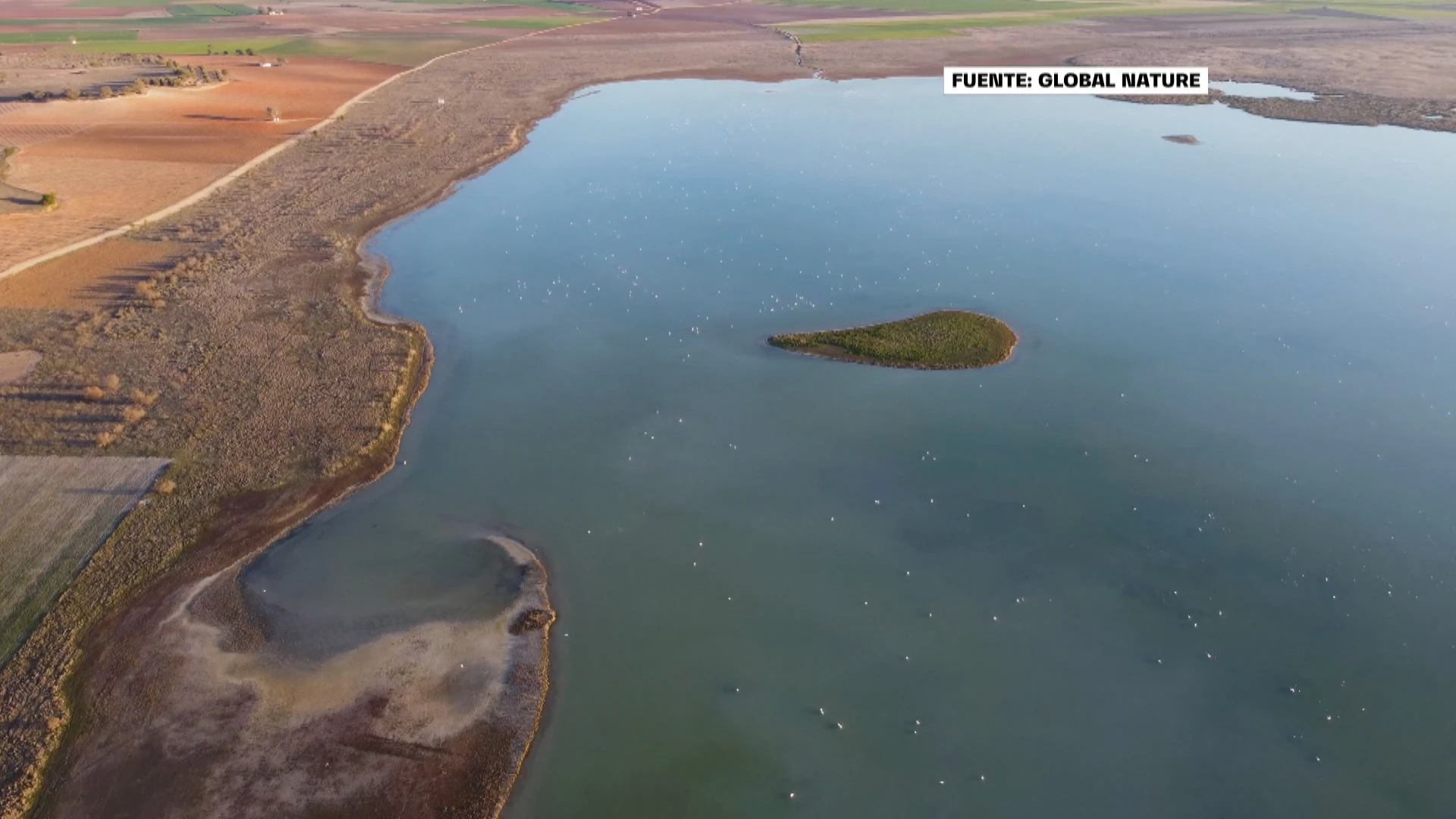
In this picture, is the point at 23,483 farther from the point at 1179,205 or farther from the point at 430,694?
the point at 1179,205

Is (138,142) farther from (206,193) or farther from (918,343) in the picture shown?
(918,343)

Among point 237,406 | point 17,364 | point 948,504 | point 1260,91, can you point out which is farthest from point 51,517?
point 1260,91

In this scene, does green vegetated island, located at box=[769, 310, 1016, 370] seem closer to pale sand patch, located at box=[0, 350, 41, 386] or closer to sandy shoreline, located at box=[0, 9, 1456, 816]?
sandy shoreline, located at box=[0, 9, 1456, 816]

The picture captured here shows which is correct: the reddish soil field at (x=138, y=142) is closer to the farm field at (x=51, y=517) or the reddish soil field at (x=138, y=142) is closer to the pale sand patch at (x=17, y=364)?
the pale sand patch at (x=17, y=364)

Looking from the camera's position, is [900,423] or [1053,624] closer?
[1053,624]

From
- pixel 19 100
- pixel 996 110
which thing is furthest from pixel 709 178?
pixel 19 100

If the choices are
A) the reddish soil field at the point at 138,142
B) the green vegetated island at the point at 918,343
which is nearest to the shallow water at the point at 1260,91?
the green vegetated island at the point at 918,343

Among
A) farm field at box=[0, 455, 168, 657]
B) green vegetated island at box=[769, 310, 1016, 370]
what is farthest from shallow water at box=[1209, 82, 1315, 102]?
farm field at box=[0, 455, 168, 657]
